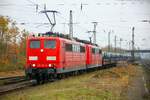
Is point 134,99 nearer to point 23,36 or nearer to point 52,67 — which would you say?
point 52,67

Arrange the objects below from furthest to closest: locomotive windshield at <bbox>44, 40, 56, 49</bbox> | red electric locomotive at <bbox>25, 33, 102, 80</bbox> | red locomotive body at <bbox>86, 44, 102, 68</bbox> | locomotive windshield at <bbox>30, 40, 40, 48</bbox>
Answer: red locomotive body at <bbox>86, 44, 102, 68</bbox> < locomotive windshield at <bbox>30, 40, 40, 48</bbox> < locomotive windshield at <bbox>44, 40, 56, 49</bbox> < red electric locomotive at <bbox>25, 33, 102, 80</bbox>

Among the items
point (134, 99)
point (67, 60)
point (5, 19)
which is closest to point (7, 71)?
point (5, 19)

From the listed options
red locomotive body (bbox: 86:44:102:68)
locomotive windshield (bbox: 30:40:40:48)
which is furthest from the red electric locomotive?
red locomotive body (bbox: 86:44:102:68)

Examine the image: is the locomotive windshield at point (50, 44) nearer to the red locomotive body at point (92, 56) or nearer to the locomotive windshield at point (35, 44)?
the locomotive windshield at point (35, 44)

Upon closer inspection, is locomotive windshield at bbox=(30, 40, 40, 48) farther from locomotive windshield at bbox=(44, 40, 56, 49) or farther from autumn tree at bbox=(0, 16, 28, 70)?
autumn tree at bbox=(0, 16, 28, 70)

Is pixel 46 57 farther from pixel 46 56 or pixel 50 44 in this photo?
pixel 50 44

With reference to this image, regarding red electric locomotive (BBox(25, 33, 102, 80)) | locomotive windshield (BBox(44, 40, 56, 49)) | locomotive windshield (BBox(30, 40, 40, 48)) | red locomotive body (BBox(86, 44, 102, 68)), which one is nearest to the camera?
red electric locomotive (BBox(25, 33, 102, 80))

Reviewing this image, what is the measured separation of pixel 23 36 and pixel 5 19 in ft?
23.5

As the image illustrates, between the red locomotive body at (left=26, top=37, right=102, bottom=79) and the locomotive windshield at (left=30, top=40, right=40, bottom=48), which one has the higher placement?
the locomotive windshield at (left=30, top=40, right=40, bottom=48)

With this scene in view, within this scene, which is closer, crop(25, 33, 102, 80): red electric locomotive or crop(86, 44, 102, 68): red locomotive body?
crop(25, 33, 102, 80): red electric locomotive

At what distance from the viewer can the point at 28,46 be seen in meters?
28.6

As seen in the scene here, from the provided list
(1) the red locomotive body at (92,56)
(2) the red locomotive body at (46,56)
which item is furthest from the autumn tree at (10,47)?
(2) the red locomotive body at (46,56)

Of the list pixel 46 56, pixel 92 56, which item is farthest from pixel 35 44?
pixel 92 56

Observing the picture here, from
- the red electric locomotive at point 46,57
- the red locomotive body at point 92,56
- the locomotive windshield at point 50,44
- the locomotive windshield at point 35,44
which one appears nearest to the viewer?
the red electric locomotive at point 46,57
